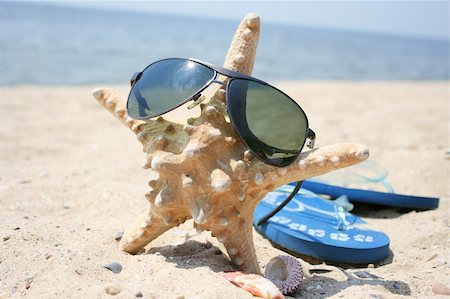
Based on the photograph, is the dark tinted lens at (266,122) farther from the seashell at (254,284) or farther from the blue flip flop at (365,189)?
the blue flip flop at (365,189)

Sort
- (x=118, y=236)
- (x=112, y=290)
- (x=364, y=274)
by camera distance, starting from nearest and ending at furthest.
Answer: (x=112, y=290), (x=364, y=274), (x=118, y=236)

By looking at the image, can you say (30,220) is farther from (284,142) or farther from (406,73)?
(406,73)

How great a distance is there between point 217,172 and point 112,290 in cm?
63

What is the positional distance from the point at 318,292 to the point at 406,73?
71.1ft

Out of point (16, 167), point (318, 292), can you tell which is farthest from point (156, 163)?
point (16, 167)

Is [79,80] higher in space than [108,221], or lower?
lower

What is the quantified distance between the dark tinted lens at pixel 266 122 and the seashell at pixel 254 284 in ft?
1.62

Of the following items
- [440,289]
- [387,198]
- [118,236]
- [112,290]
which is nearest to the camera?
[112,290]

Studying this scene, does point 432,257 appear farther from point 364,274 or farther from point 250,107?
point 250,107

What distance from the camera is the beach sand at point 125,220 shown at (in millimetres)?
1943

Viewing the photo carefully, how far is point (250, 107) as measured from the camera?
77.8 inches

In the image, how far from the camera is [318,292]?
2.05m

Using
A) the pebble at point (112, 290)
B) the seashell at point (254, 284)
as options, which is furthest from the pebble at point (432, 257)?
the pebble at point (112, 290)

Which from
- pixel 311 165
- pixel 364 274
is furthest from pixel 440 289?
pixel 311 165
